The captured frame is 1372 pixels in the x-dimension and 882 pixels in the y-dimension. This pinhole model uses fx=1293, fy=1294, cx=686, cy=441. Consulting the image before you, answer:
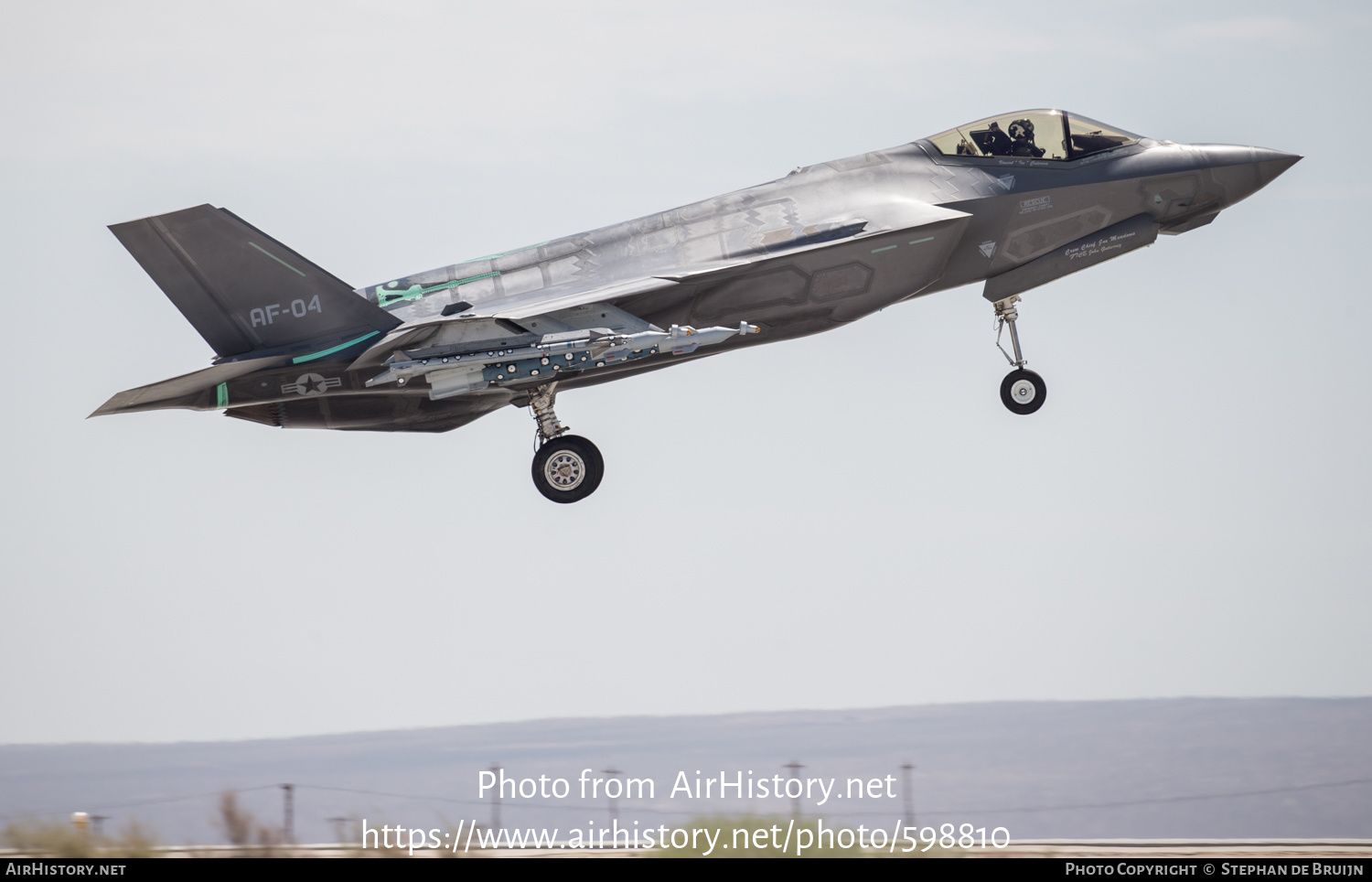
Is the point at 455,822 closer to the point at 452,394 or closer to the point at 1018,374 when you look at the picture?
the point at 452,394

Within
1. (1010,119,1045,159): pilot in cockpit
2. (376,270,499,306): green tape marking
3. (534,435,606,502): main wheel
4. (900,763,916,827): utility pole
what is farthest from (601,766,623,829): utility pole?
(1010,119,1045,159): pilot in cockpit

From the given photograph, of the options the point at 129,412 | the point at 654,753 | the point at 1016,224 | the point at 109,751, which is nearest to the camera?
the point at 129,412

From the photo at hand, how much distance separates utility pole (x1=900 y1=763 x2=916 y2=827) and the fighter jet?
5.42m

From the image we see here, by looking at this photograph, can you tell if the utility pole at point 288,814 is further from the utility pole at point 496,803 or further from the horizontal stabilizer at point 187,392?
the horizontal stabilizer at point 187,392

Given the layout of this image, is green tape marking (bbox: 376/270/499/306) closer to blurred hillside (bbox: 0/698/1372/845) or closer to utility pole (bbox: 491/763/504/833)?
utility pole (bbox: 491/763/504/833)

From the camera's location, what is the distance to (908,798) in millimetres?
13844

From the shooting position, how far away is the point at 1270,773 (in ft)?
467

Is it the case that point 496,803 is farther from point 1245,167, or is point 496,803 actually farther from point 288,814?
point 1245,167

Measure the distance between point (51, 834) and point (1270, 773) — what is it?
14935 centimetres

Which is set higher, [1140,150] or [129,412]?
[1140,150]

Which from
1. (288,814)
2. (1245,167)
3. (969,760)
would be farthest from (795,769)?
(969,760)

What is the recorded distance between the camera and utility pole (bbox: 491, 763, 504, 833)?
13226mm
